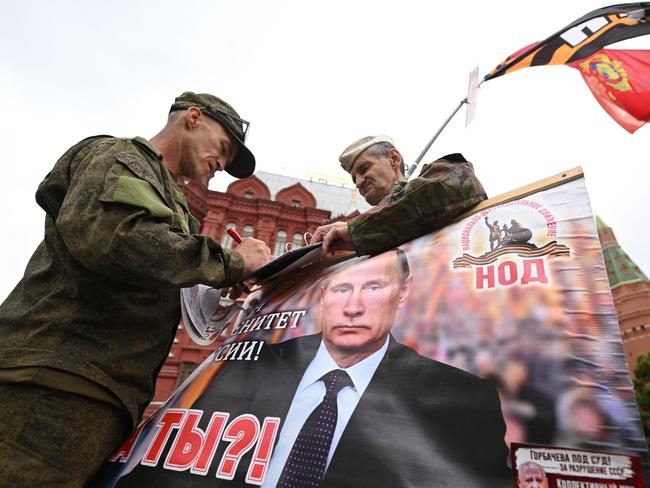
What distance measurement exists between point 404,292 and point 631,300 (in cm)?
3407

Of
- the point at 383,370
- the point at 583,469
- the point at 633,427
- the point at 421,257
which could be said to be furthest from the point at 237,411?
the point at 633,427

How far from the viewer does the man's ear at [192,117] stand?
1.97 meters

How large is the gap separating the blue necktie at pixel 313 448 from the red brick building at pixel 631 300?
2833 cm

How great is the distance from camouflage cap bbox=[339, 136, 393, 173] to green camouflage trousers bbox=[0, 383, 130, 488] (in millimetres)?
2008

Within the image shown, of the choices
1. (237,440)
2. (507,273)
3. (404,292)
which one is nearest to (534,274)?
(507,273)

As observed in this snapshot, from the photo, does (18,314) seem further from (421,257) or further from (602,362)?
(602,362)

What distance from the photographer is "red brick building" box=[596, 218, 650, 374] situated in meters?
25.2

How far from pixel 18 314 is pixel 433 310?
1436 mm

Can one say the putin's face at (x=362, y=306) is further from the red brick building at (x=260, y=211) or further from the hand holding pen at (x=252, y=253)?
the red brick building at (x=260, y=211)

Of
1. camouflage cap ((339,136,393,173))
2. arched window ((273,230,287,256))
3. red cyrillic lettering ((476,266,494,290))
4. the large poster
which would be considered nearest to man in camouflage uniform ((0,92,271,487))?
the large poster

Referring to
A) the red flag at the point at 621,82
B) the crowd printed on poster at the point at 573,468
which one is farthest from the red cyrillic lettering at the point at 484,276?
the red flag at the point at 621,82

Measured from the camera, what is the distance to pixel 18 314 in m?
1.32

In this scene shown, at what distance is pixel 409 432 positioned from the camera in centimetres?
102

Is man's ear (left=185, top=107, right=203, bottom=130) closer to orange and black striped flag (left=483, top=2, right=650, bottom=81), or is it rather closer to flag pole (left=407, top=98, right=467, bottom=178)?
flag pole (left=407, top=98, right=467, bottom=178)
